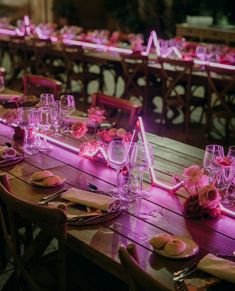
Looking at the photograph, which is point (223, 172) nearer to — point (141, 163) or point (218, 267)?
point (141, 163)

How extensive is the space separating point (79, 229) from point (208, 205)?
1.60 feet

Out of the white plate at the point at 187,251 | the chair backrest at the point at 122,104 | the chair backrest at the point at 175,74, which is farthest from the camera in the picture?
the chair backrest at the point at 175,74

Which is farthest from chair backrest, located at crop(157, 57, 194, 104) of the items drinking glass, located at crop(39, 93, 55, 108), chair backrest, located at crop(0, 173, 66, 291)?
chair backrest, located at crop(0, 173, 66, 291)

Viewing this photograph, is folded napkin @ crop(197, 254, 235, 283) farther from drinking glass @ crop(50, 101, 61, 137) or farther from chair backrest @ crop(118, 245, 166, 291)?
drinking glass @ crop(50, 101, 61, 137)

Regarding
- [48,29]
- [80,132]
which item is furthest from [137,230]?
[48,29]

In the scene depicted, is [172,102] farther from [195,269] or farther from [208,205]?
[195,269]

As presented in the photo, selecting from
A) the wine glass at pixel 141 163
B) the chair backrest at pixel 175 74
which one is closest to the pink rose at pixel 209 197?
the wine glass at pixel 141 163

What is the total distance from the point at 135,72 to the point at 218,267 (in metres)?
3.98

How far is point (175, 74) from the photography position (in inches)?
193

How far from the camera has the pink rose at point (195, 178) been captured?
1742 millimetres

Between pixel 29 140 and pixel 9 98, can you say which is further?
pixel 9 98

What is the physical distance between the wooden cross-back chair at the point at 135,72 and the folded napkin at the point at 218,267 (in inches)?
148

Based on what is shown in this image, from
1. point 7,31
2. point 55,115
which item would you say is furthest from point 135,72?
point 55,115

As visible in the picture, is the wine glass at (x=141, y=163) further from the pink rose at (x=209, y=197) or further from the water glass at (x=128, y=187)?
the pink rose at (x=209, y=197)
